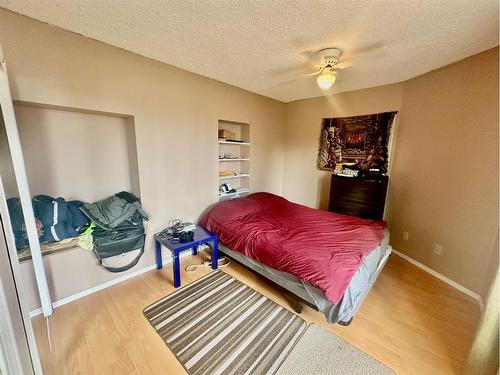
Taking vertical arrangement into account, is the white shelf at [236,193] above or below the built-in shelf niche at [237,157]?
below

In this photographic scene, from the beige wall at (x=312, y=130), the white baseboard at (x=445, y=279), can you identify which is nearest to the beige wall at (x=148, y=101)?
the beige wall at (x=312, y=130)

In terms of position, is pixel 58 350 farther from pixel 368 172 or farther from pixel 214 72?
pixel 368 172

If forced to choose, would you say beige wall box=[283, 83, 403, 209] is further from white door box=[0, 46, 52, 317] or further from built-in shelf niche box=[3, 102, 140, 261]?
white door box=[0, 46, 52, 317]

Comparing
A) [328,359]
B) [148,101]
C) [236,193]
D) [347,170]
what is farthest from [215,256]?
[347,170]

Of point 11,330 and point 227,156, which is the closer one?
point 11,330

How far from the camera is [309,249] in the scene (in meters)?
1.86

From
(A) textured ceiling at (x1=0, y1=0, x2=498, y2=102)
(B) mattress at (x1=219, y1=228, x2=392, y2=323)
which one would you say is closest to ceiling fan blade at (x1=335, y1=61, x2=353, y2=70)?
(A) textured ceiling at (x1=0, y1=0, x2=498, y2=102)

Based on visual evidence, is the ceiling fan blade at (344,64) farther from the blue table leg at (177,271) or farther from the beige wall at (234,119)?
the blue table leg at (177,271)

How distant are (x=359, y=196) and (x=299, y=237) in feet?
4.57

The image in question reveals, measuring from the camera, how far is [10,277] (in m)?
0.85

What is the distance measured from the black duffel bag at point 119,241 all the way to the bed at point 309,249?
2.62 ft

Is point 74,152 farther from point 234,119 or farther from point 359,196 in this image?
point 359,196

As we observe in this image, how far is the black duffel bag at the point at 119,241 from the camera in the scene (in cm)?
193

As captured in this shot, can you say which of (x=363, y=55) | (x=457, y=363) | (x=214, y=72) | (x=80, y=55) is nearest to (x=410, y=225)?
(x=457, y=363)
